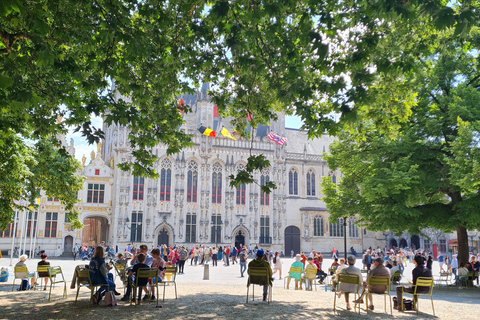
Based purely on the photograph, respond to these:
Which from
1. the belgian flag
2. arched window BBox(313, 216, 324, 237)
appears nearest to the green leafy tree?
the belgian flag

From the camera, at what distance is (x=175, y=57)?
9.88 m

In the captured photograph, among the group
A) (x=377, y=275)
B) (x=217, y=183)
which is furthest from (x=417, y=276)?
(x=217, y=183)

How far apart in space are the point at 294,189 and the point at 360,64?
137ft

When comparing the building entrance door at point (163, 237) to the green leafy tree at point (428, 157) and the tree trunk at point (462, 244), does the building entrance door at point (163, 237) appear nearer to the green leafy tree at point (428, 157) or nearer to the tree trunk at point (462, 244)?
the green leafy tree at point (428, 157)

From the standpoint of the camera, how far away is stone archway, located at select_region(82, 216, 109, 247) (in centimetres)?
4653

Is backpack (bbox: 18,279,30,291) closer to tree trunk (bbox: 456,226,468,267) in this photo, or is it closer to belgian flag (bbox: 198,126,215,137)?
tree trunk (bbox: 456,226,468,267)

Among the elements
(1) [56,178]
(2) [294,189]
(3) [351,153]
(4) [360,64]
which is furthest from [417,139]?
(2) [294,189]

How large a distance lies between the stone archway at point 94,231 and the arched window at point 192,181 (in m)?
9.96

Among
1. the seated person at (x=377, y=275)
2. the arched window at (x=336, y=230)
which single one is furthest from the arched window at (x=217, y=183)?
the seated person at (x=377, y=275)

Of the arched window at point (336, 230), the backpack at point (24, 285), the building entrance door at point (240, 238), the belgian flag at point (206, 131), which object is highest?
the belgian flag at point (206, 131)

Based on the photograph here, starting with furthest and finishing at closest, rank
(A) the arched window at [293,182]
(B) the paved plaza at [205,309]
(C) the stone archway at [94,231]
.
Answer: (A) the arched window at [293,182] → (C) the stone archway at [94,231] → (B) the paved plaza at [205,309]

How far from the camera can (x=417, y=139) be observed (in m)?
17.5

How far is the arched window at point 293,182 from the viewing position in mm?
49156

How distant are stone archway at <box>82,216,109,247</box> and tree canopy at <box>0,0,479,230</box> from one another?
3504cm
